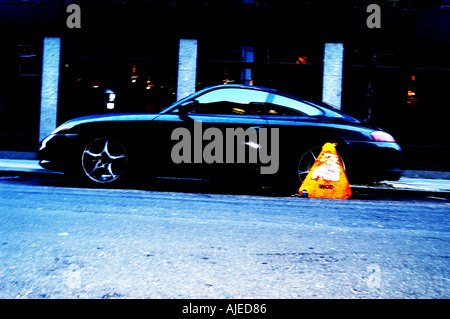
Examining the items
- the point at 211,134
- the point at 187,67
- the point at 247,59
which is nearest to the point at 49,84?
the point at 187,67

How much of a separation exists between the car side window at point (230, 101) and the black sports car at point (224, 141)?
1 cm

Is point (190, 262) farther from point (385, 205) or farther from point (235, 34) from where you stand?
point (235, 34)

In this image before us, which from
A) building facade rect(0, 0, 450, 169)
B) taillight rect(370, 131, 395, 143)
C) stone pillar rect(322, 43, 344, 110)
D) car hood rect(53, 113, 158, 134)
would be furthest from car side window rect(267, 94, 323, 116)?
stone pillar rect(322, 43, 344, 110)

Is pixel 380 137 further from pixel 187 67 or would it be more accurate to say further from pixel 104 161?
pixel 187 67

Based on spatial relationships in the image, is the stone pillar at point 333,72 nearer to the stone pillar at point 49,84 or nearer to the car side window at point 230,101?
the car side window at point 230,101

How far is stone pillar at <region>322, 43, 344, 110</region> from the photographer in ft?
41.7

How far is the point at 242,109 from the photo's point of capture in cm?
684

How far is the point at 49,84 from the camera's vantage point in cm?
1359

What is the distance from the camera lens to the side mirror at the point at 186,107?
22.1ft

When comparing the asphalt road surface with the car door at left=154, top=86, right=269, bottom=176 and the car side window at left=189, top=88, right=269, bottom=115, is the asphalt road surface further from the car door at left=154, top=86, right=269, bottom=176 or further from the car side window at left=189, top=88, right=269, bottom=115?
the car side window at left=189, top=88, right=269, bottom=115

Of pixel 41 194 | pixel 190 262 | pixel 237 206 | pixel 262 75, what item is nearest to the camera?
pixel 190 262

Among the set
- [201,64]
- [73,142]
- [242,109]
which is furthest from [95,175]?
[201,64]

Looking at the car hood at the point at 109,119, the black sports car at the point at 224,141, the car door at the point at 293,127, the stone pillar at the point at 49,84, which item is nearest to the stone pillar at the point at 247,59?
the stone pillar at the point at 49,84
